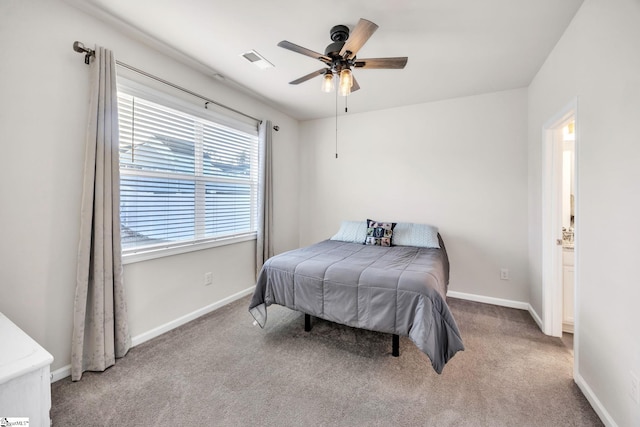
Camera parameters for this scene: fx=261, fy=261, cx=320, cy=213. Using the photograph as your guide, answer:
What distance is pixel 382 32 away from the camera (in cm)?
203

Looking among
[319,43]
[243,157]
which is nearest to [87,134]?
[243,157]

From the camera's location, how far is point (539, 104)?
2.58 metres

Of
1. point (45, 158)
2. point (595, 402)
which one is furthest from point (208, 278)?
point (595, 402)

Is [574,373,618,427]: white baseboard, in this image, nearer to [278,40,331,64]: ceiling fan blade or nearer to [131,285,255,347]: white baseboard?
[278,40,331,64]: ceiling fan blade

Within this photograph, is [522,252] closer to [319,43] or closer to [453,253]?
[453,253]

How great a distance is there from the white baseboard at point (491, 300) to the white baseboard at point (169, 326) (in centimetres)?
275

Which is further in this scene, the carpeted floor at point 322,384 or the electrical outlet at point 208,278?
the electrical outlet at point 208,278

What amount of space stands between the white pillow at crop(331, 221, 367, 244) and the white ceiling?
5.69 ft

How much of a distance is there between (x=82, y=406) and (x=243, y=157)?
8.60 ft

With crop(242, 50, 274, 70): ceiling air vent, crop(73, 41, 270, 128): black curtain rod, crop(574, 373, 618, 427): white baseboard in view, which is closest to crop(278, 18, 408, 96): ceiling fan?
crop(242, 50, 274, 70): ceiling air vent

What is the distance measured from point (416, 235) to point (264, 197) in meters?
2.00

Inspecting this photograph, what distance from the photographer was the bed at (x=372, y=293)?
Result: 1.71 m

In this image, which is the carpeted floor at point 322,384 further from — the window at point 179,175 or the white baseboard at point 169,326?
the window at point 179,175

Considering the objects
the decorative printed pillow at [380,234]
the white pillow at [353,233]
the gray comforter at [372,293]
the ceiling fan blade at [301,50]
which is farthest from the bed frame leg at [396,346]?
the ceiling fan blade at [301,50]
